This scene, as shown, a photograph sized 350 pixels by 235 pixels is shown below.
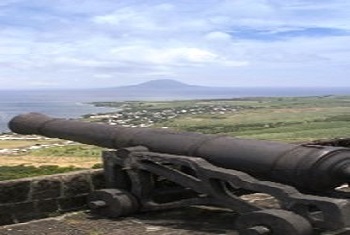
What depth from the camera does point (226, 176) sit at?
429 cm

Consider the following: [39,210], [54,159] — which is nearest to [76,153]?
[54,159]

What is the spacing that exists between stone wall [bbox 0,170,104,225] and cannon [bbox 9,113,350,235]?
26cm

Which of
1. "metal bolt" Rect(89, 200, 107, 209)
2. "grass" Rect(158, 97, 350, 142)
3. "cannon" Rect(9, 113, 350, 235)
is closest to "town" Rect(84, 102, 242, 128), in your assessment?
"grass" Rect(158, 97, 350, 142)

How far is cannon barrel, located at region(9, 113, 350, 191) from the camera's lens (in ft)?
13.2

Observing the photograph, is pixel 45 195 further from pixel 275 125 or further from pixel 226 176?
pixel 275 125

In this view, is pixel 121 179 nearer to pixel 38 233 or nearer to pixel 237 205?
pixel 38 233

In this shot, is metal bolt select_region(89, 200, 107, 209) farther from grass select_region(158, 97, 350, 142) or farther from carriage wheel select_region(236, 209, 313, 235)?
grass select_region(158, 97, 350, 142)

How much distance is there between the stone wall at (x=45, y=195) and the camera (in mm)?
5059

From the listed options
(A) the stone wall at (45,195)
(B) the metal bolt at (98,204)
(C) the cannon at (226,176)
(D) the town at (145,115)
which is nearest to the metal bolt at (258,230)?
(C) the cannon at (226,176)

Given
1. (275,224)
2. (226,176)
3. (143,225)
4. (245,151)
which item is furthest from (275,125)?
(275,224)

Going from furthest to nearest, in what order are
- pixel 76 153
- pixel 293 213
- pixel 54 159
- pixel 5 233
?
pixel 76 153
pixel 54 159
pixel 5 233
pixel 293 213

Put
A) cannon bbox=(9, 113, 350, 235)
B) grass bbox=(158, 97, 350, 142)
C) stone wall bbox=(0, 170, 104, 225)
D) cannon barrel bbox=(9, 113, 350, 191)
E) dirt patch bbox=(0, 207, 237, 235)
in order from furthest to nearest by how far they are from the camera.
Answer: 1. grass bbox=(158, 97, 350, 142)
2. stone wall bbox=(0, 170, 104, 225)
3. dirt patch bbox=(0, 207, 237, 235)
4. cannon barrel bbox=(9, 113, 350, 191)
5. cannon bbox=(9, 113, 350, 235)

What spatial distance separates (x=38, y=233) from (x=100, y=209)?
2.22 feet

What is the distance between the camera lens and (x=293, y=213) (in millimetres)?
3900
